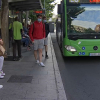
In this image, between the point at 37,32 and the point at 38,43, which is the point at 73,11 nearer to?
the point at 37,32

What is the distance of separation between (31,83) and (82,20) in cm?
428

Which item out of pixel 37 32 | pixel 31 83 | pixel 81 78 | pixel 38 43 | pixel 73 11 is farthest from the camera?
pixel 73 11

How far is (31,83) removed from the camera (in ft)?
18.5

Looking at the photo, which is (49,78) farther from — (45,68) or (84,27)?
(84,27)

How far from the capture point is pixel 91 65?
854 cm

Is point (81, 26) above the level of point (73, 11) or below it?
below

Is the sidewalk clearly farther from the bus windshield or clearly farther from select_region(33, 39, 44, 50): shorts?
the bus windshield

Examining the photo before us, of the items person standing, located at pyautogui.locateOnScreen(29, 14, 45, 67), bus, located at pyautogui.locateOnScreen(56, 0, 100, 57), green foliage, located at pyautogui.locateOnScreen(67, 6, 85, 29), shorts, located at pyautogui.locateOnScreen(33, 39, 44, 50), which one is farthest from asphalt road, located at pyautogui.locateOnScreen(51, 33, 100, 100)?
green foliage, located at pyautogui.locateOnScreen(67, 6, 85, 29)

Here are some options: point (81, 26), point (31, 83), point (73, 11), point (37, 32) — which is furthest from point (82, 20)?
point (31, 83)

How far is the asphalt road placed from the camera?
510cm

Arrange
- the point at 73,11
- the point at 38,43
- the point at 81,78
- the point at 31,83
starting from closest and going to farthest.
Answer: the point at 31,83 → the point at 81,78 → the point at 38,43 → the point at 73,11

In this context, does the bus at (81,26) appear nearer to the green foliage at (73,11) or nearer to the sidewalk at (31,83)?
the green foliage at (73,11)

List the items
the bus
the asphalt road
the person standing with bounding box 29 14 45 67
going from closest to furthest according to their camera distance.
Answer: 1. the asphalt road
2. the person standing with bounding box 29 14 45 67
3. the bus

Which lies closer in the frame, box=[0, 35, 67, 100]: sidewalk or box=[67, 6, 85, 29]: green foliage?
box=[0, 35, 67, 100]: sidewalk
